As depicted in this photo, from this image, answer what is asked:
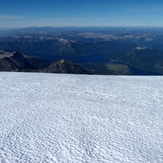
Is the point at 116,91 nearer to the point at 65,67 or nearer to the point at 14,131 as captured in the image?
the point at 14,131

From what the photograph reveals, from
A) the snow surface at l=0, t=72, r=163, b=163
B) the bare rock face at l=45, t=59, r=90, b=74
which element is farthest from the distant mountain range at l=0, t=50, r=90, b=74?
the snow surface at l=0, t=72, r=163, b=163

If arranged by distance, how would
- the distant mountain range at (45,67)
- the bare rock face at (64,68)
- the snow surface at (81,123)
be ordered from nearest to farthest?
the snow surface at (81,123) → the bare rock face at (64,68) → the distant mountain range at (45,67)

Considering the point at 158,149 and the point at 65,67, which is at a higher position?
the point at 158,149

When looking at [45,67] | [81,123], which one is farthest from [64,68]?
[81,123]

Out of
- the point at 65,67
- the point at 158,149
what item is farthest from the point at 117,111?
the point at 65,67

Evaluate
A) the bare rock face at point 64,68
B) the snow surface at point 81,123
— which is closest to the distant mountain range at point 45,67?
the bare rock face at point 64,68

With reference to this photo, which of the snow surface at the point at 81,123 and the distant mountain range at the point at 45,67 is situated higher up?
the snow surface at the point at 81,123

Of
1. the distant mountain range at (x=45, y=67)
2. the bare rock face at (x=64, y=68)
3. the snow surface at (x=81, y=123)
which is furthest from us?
the distant mountain range at (x=45, y=67)

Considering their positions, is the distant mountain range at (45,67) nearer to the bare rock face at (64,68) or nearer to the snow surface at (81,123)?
the bare rock face at (64,68)

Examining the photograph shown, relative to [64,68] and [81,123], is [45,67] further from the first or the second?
[81,123]
